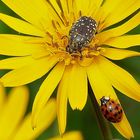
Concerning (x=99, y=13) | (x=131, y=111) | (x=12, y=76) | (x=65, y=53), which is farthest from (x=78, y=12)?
→ (x=131, y=111)

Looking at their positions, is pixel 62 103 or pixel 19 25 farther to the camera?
pixel 19 25

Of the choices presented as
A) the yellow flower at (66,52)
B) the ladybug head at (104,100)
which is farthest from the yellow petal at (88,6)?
the ladybug head at (104,100)

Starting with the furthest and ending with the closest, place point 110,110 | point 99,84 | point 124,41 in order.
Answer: point 124,41 < point 99,84 < point 110,110

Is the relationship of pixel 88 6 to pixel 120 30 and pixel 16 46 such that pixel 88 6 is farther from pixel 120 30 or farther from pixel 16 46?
pixel 16 46

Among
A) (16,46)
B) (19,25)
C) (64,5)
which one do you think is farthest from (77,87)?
(64,5)

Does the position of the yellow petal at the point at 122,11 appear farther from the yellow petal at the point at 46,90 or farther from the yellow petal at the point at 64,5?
the yellow petal at the point at 46,90

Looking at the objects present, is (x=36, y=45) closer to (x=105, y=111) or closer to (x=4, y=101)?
(x=4, y=101)
